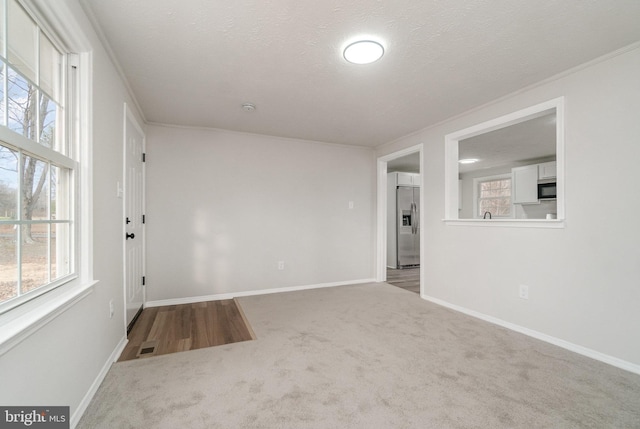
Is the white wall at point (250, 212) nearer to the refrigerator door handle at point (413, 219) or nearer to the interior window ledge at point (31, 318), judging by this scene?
the refrigerator door handle at point (413, 219)

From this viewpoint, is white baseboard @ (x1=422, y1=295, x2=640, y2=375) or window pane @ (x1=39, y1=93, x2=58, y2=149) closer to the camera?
window pane @ (x1=39, y1=93, x2=58, y2=149)

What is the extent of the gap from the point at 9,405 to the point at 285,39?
7.48 ft

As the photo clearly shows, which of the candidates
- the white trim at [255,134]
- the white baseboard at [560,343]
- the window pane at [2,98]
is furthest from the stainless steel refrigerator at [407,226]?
the window pane at [2,98]

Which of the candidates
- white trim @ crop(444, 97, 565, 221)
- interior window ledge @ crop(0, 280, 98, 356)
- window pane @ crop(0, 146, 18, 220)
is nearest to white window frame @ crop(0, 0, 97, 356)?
interior window ledge @ crop(0, 280, 98, 356)

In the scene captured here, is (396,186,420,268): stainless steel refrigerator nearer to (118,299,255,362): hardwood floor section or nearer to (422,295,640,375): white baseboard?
(422,295,640,375): white baseboard

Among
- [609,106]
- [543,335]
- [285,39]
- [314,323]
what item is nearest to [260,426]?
[314,323]

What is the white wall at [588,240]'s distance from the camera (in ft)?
6.94

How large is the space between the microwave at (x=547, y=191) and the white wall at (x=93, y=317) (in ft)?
21.6

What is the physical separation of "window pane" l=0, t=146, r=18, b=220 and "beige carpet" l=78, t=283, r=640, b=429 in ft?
3.88

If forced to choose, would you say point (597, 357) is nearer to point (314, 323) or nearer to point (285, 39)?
point (314, 323)

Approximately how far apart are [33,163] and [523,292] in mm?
3711

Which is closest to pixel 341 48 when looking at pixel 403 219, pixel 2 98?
pixel 2 98

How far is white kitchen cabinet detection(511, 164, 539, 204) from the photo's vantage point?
18.6ft

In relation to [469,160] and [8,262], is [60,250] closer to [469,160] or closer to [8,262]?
[8,262]
